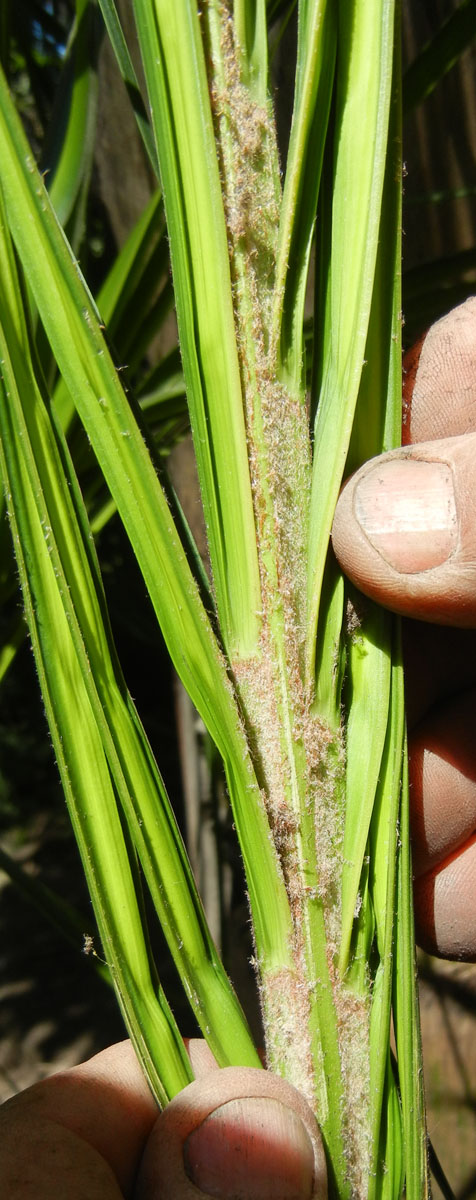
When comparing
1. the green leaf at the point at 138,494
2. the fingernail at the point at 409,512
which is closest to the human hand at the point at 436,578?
the fingernail at the point at 409,512

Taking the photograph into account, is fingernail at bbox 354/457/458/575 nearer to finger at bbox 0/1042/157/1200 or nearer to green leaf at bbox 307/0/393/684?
green leaf at bbox 307/0/393/684

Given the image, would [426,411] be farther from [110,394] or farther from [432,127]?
[432,127]

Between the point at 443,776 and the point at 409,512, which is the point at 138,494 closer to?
the point at 409,512

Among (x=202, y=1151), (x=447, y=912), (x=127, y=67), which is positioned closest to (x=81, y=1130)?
(x=202, y=1151)

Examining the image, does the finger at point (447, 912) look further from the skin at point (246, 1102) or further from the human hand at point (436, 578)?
the skin at point (246, 1102)

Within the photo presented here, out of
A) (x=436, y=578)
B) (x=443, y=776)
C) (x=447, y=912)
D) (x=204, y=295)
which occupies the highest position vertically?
(x=204, y=295)

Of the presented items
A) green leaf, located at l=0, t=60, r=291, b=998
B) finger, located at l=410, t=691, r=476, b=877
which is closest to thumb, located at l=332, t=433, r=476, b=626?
green leaf, located at l=0, t=60, r=291, b=998

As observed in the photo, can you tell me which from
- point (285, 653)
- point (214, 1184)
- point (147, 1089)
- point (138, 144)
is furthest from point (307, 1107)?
point (138, 144)
